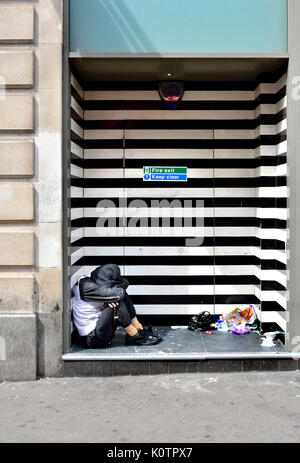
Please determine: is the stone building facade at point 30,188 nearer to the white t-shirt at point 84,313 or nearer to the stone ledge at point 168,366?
the stone ledge at point 168,366

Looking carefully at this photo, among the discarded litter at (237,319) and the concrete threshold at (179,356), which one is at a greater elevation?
the discarded litter at (237,319)

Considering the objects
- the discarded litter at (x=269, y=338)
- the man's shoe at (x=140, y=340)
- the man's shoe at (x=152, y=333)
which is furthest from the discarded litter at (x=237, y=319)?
the man's shoe at (x=140, y=340)

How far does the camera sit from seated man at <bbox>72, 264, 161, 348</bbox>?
6.78 meters

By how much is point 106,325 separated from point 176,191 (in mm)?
2559

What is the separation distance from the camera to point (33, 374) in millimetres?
6387

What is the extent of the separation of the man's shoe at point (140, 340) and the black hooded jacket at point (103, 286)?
2.03 ft

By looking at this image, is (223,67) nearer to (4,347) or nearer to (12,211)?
(12,211)

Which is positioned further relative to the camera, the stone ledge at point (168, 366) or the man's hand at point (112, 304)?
the man's hand at point (112, 304)

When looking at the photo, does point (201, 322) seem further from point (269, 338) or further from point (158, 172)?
point (158, 172)

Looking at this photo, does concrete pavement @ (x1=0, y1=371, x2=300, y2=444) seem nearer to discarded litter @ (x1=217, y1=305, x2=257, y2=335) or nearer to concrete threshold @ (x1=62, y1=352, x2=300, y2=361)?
concrete threshold @ (x1=62, y1=352, x2=300, y2=361)

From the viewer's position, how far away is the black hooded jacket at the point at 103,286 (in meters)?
6.81

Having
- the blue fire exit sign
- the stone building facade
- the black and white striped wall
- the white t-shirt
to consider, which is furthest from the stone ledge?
the blue fire exit sign

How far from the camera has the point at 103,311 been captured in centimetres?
681
